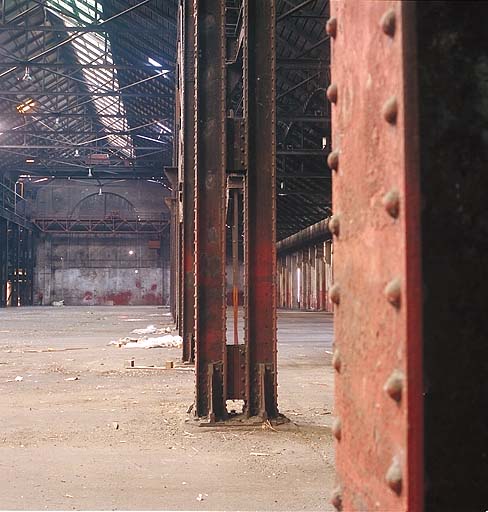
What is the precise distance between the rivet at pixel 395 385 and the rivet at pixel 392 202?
0.26 meters

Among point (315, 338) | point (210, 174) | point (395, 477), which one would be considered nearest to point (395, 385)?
point (395, 477)

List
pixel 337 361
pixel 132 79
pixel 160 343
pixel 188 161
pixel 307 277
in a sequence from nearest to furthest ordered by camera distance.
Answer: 1. pixel 337 361
2. pixel 188 161
3. pixel 160 343
4. pixel 132 79
5. pixel 307 277

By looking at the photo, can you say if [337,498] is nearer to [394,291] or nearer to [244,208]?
[394,291]

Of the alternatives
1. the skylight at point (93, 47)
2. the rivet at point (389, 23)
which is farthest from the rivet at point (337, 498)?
the skylight at point (93, 47)

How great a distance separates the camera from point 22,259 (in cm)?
4159

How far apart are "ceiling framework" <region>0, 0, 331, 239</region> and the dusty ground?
269 inches

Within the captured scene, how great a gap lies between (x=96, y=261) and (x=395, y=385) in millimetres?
44164

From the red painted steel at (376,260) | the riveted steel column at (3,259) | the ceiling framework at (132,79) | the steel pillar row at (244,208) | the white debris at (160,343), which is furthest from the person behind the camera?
the riveted steel column at (3,259)

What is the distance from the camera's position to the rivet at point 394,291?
1.02 metres

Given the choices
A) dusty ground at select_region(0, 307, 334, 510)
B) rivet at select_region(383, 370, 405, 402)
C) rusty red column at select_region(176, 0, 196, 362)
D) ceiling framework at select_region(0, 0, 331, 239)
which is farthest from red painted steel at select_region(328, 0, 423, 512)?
ceiling framework at select_region(0, 0, 331, 239)

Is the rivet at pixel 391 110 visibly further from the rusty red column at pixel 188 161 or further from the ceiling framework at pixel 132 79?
the ceiling framework at pixel 132 79

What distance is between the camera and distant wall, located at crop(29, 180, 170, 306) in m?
43.8

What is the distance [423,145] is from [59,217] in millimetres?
44903

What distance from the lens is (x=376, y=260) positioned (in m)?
1.12
